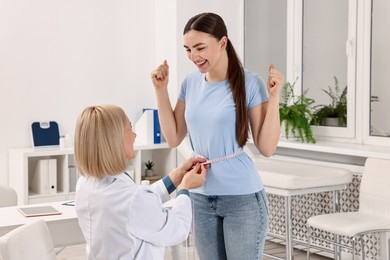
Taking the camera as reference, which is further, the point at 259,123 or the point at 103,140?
the point at 259,123

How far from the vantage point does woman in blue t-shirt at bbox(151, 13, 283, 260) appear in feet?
7.64

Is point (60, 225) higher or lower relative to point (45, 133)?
lower

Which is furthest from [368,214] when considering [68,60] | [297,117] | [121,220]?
[68,60]

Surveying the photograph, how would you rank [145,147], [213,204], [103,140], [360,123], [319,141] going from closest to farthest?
[103,140] < [213,204] < [360,123] < [319,141] < [145,147]

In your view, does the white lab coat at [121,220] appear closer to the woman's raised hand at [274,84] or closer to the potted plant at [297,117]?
the woman's raised hand at [274,84]

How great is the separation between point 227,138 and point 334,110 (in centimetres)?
265

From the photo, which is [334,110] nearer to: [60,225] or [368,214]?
[368,214]

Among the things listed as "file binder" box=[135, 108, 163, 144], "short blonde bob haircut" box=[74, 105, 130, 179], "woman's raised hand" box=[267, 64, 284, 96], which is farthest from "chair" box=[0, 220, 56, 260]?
"file binder" box=[135, 108, 163, 144]

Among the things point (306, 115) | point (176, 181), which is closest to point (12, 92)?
point (306, 115)

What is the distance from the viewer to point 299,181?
4020mm

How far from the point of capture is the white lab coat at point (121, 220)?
1988 mm

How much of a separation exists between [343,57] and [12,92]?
8.33ft

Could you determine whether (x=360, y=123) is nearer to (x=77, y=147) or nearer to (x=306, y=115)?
(x=306, y=115)

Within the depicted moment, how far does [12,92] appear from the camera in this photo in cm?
504
